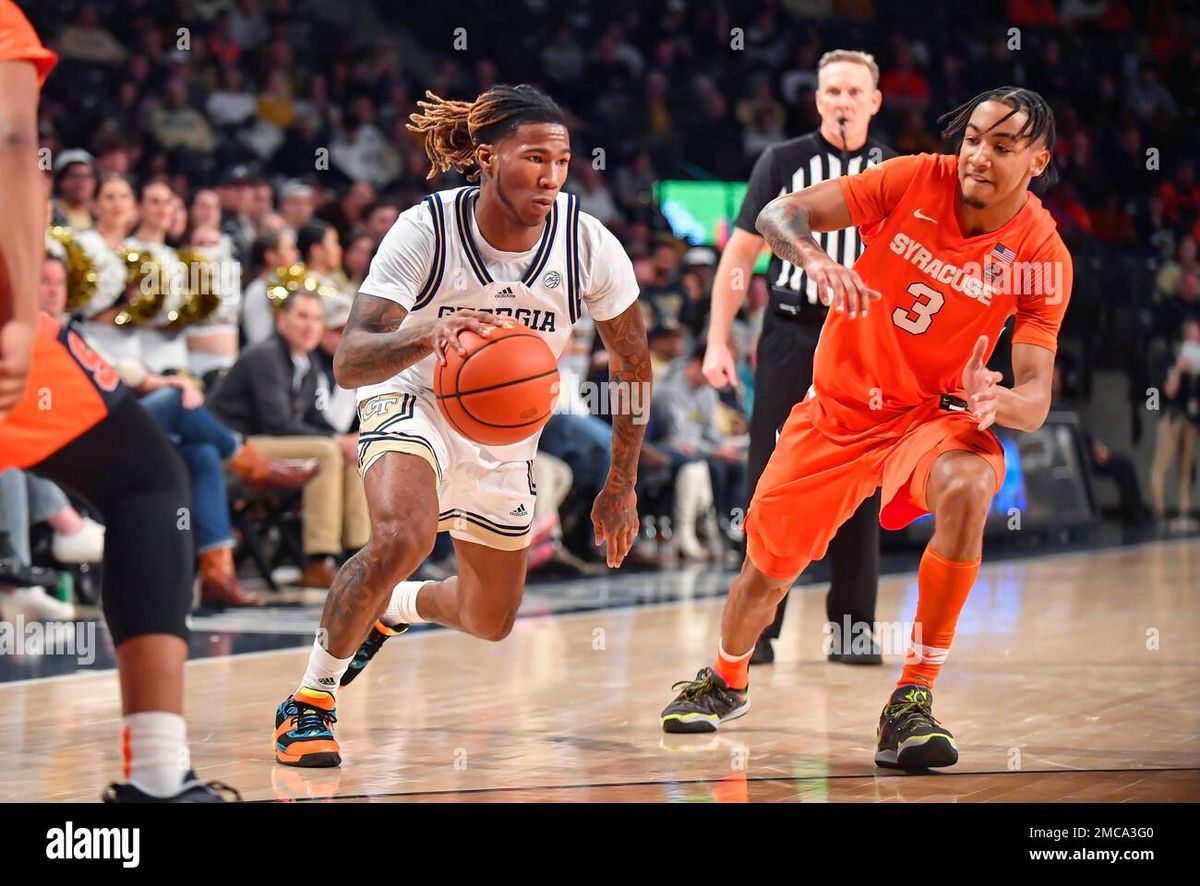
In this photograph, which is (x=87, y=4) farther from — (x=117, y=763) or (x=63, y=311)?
(x=117, y=763)

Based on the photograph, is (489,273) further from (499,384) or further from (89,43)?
(89,43)

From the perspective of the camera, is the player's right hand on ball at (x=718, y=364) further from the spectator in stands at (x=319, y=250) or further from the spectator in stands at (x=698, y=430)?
the spectator in stands at (x=698, y=430)

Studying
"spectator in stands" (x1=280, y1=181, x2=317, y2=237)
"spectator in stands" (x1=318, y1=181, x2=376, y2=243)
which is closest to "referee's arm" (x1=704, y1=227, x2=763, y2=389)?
"spectator in stands" (x1=318, y1=181, x2=376, y2=243)

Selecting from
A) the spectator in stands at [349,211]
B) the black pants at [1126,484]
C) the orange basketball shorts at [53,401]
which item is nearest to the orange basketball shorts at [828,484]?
the orange basketball shorts at [53,401]

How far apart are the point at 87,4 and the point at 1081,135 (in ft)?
29.7

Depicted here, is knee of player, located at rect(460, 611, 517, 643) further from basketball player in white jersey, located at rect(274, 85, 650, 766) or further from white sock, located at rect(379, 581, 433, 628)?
white sock, located at rect(379, 581, 433, 628)

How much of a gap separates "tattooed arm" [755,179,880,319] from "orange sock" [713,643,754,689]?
1.19m

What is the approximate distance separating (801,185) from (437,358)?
243cm

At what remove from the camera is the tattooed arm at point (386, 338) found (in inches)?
140

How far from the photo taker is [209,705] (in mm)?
5129

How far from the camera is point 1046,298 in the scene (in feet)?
14.1

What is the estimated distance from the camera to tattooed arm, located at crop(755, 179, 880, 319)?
152 inches

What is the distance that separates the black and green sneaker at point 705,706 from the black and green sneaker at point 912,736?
2.06 ft
